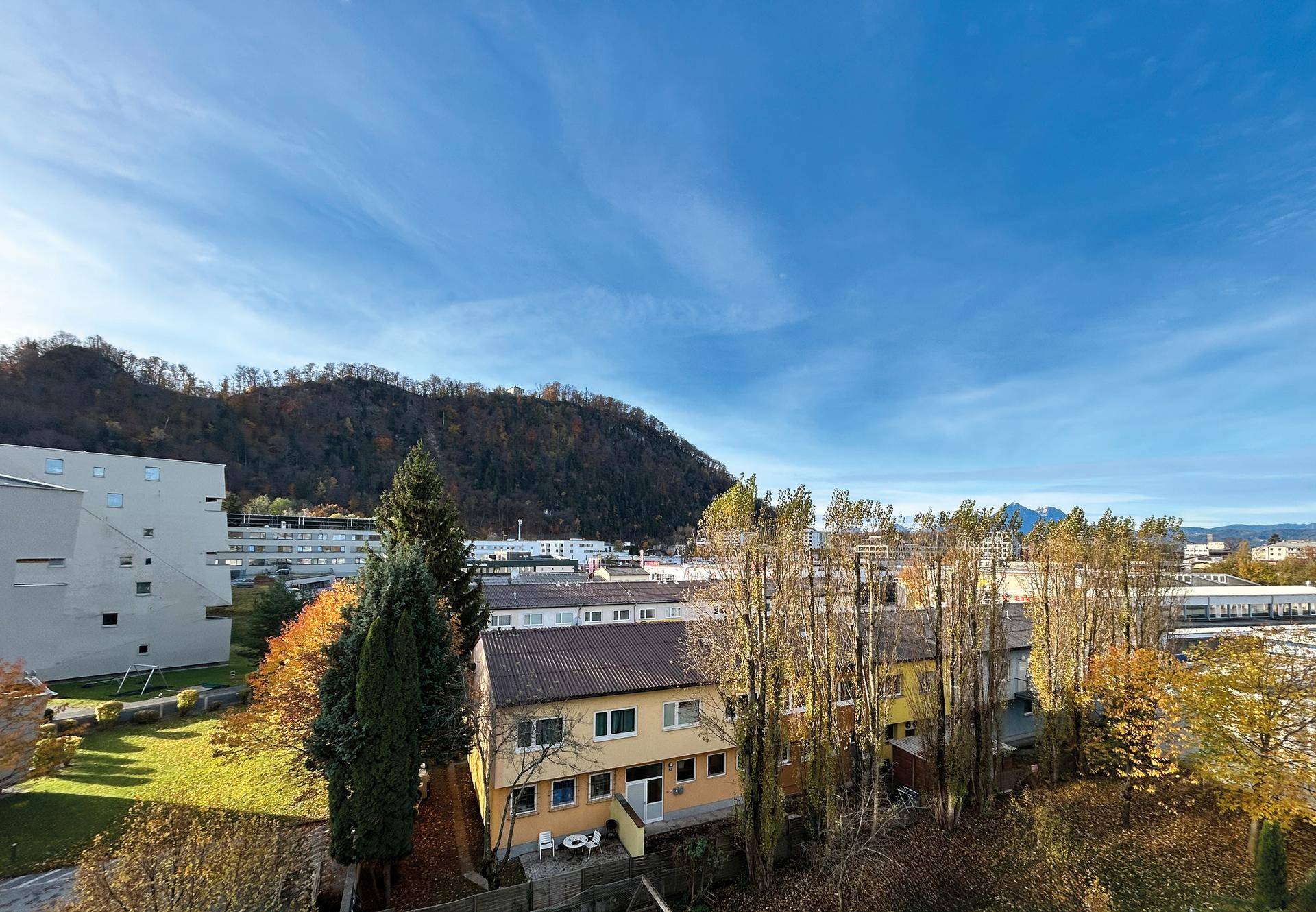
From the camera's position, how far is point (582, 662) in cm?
1631

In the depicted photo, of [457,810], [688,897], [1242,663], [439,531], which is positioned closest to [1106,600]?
[1242,663]

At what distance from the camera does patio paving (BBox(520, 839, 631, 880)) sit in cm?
1373

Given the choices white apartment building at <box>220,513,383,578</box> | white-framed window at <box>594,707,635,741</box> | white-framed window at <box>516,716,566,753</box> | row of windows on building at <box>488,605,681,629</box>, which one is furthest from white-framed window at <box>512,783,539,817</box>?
white apartment building at <box>220,513,383,578</box>

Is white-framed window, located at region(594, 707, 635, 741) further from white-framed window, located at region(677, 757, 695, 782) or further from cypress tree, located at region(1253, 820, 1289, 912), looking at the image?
cypress tree, located at region(1253, 820, 1289, 912)

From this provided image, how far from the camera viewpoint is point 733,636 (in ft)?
47.2

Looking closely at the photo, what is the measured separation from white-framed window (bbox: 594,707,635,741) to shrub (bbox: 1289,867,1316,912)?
15.0 metres

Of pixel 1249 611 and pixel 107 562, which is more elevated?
pixel 107 562

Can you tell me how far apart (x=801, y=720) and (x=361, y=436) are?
16397cm

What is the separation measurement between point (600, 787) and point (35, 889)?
13.5 metres

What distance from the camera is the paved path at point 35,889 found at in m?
11.5

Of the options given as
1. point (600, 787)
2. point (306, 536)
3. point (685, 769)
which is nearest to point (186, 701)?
point (600, 787)

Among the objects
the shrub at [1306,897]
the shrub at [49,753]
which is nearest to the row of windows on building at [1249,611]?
the shrub at [1306,897]

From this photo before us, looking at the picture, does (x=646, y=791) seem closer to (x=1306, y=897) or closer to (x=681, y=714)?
(x=681, y=714)

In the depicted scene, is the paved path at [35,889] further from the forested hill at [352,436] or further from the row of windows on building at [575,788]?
the forested hill at [352,436]
